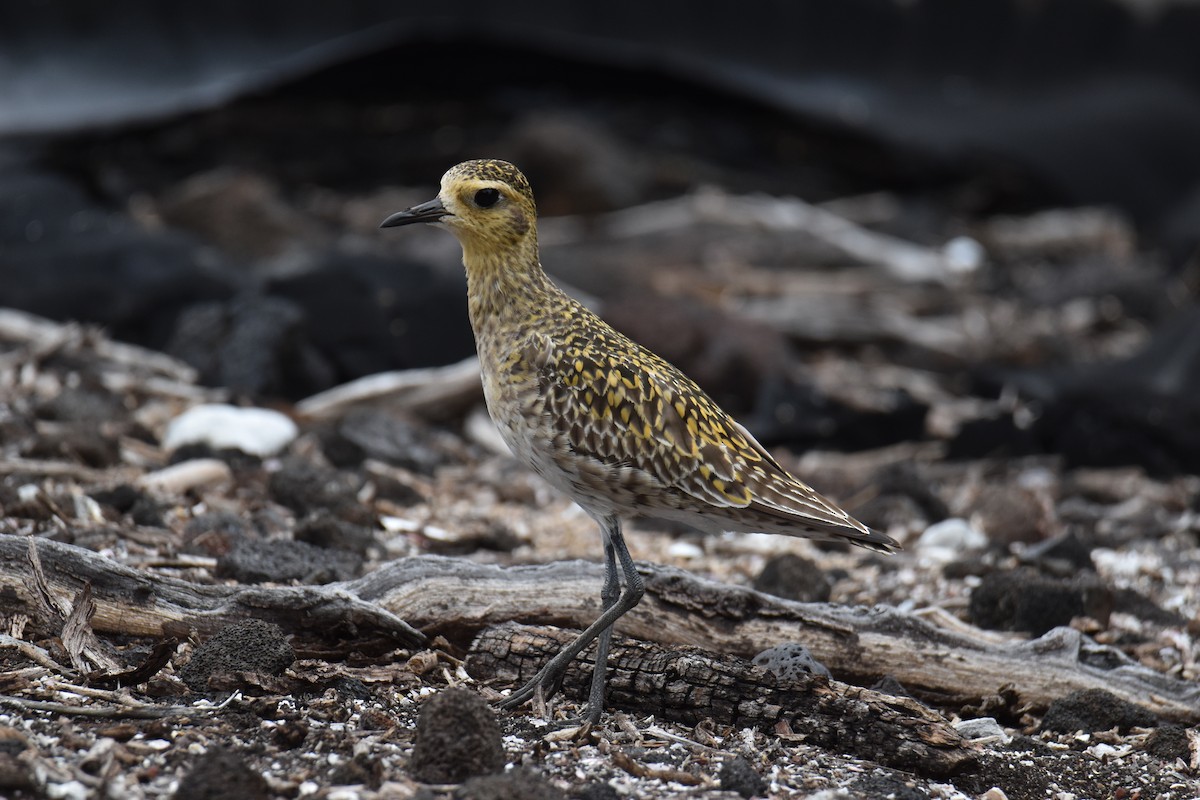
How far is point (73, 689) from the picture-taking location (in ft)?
12.9

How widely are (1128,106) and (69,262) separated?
37.1ft

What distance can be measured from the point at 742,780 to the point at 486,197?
84.3 inches

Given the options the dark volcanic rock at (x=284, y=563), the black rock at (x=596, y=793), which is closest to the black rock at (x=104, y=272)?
the dark volcanic rock at (x=284, y=563)

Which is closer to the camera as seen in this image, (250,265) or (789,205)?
(250,265)

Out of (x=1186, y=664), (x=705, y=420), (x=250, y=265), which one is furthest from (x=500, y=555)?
(x=250, y=265)

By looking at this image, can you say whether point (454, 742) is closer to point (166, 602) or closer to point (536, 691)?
point (536, 691)

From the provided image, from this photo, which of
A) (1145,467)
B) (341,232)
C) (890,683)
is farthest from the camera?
(341,232)

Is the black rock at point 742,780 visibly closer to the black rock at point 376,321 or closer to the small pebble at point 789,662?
the small pebble at point 789,662

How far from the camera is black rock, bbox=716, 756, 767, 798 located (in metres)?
3.77

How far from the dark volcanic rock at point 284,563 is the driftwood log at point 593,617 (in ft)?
1.82

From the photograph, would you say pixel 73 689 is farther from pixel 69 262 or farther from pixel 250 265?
pixel 250 265

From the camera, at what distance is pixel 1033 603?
5.45 meters

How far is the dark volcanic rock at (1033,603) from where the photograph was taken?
5438 mm

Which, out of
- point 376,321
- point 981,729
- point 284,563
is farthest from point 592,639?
point 376,321
